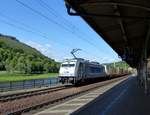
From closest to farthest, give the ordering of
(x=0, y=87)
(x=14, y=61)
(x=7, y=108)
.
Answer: (x=7, y=108) → (x=0, y=87) → (x=14, y=61)

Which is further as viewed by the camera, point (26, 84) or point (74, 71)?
point (74, 71)

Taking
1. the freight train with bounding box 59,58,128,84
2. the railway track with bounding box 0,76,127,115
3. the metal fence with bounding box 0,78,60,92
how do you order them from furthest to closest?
the freight train with bounding box 59,58,128,84, the metal fence with bounding box 0,78,60,92, the railway track with bounding box 0,76,127,115

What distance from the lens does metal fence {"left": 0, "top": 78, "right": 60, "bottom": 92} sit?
35.5 metres

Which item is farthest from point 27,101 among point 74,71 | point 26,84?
point 74,71

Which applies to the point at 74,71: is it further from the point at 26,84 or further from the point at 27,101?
the point at 27,101

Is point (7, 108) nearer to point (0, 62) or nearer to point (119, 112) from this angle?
point (119, 112)

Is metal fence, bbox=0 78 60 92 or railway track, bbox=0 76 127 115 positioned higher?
metal fence, bbox=0 78 60 92

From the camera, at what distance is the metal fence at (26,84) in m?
35.5

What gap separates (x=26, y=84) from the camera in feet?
130

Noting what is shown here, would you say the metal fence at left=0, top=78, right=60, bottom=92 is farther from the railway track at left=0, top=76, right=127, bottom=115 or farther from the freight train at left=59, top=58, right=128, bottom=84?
the railway track at left=0, top=76, right=127, bottom=115

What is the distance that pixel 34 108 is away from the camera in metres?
19.8

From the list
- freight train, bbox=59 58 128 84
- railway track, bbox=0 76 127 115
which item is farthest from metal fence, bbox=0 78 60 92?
railway track, bbox=0 76 127 115

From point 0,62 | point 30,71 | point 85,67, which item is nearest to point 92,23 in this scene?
point 85,67

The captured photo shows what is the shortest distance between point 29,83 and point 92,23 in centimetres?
2438
